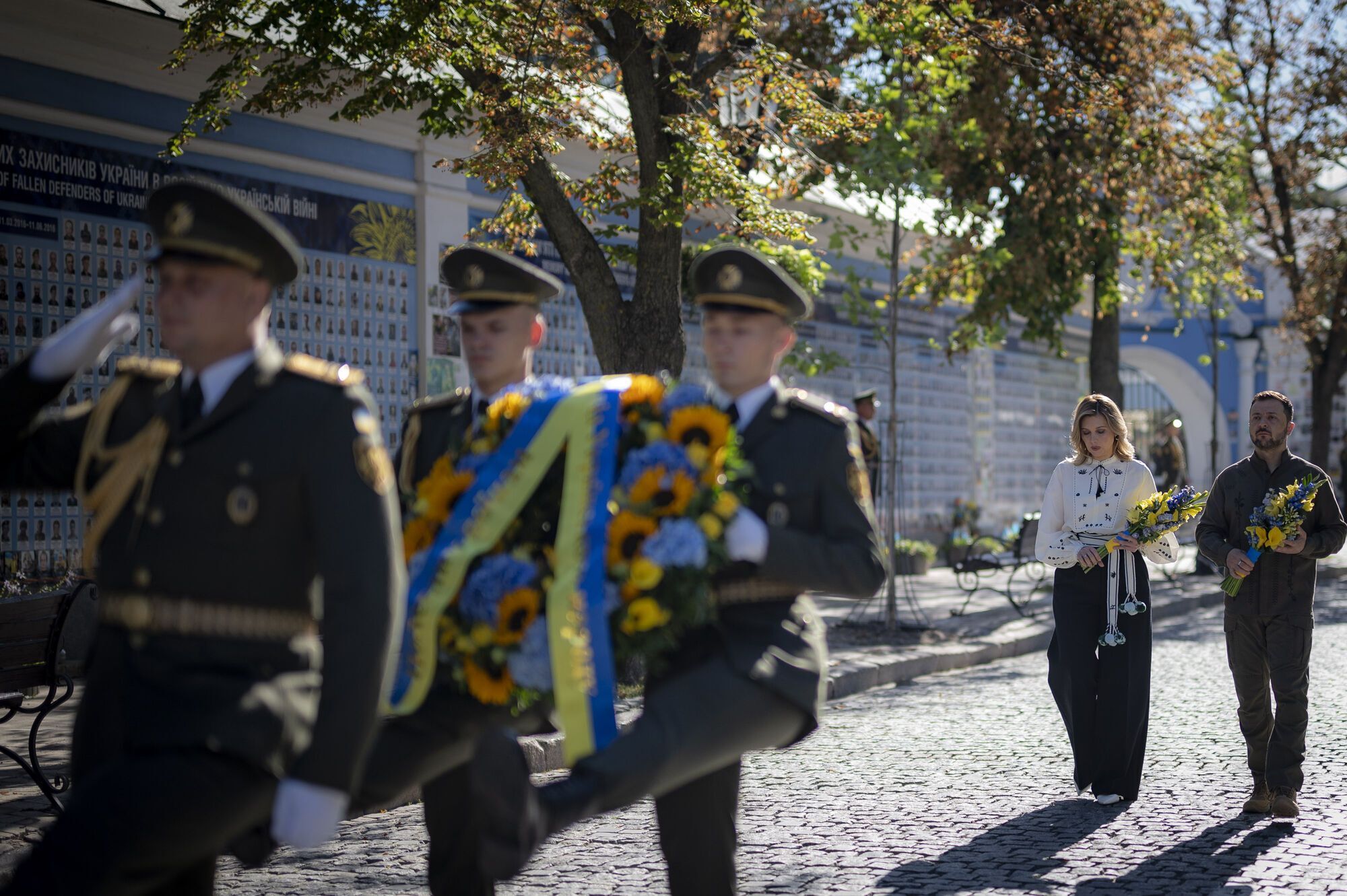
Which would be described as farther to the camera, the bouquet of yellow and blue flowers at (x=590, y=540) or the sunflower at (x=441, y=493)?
the sunflower at (x=441, y=493)

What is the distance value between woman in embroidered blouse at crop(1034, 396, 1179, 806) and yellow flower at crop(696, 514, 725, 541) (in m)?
4.55

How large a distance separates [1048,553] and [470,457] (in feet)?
15.8

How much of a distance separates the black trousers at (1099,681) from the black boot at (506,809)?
4.93 meters

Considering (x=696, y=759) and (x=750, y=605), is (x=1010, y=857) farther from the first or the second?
(x=696, y=759)

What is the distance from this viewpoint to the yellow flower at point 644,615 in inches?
145

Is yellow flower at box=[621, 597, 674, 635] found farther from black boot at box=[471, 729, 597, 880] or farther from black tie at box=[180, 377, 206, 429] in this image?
black tie at box=[180, 377, 206, 429]

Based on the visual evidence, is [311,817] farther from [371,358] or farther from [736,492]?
[371,358]

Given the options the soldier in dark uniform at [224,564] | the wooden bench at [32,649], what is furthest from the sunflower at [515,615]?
the wooden bench at [32,649]

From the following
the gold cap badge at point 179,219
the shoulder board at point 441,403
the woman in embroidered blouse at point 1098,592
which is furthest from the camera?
the woman in embroidered blouse at point 1098,592

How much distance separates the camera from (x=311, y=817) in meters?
3.08

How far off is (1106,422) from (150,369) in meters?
5.70

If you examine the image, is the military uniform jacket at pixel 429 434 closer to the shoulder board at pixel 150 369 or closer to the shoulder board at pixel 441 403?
the shoulder board at pixel 441 403

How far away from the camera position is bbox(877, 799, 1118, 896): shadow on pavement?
6027 millimetres

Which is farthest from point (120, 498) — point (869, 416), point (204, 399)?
point (869, 416)
